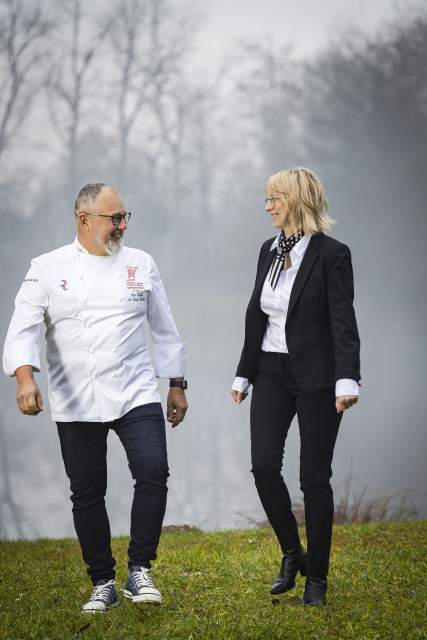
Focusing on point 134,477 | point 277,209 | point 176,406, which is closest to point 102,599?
point 134,477

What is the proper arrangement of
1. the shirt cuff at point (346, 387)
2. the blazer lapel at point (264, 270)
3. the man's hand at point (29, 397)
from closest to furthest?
the man's hand at point (29, 397)
the shirt cuff at point (346, 387)
the blazer lapel at point (264, 270)

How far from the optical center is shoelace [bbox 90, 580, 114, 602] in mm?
4121

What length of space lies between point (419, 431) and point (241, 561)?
8.09 metres

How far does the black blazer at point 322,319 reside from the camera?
4.01m

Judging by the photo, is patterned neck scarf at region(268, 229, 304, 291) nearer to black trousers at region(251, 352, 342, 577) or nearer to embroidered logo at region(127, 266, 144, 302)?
black trousers at region(251, 352, 342, 577)

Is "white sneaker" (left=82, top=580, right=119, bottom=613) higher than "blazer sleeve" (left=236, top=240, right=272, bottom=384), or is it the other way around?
"blazer sleeve" (left=236, top=240, right=272, bottom=384)

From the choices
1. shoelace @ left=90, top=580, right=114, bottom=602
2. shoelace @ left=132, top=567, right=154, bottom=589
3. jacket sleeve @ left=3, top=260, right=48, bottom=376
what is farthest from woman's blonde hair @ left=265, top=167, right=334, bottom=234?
shoelace @ left=90, top=580, right=114, bottom=602

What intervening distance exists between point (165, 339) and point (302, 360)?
2.26ft

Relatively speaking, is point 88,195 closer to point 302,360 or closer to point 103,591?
point 302,360

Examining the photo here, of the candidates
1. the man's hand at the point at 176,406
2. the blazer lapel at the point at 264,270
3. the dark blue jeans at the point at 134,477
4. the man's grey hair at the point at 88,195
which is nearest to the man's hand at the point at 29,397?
the dark blue jeans at the point at 134,477

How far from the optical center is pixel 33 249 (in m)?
14.4

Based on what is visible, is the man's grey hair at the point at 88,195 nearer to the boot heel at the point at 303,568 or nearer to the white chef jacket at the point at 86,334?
the white chef jacket at the point at 86,334

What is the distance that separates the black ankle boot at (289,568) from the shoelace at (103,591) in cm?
71

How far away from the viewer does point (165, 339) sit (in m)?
4.41
